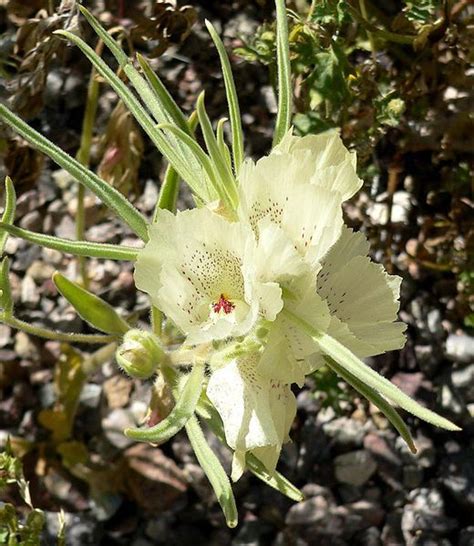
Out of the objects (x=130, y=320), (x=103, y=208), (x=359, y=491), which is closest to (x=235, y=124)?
(x=130, y=320)

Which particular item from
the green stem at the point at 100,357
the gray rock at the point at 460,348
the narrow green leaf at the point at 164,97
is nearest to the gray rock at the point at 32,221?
the green stem at the point at 100,357

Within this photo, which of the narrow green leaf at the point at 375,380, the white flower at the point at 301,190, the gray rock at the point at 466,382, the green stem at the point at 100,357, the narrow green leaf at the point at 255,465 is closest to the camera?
the narrow green leaf at the point at 375,380

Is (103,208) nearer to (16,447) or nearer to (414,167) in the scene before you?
(16,447)

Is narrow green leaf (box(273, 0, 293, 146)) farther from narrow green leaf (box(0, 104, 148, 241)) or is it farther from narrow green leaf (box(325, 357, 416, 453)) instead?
narrow green leaf (box(325, 357, 416, 453))

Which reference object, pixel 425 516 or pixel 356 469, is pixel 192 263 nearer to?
pixel 356 469

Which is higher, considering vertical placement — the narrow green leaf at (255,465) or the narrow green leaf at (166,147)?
the narrow green leaf at (166,147)

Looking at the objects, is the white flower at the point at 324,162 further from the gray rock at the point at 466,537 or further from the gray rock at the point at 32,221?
the gray rock at the point at 32,221

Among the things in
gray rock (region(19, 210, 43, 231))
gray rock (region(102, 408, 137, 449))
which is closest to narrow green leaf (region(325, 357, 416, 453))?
gray rock (region(102, 408, 137, 449))
